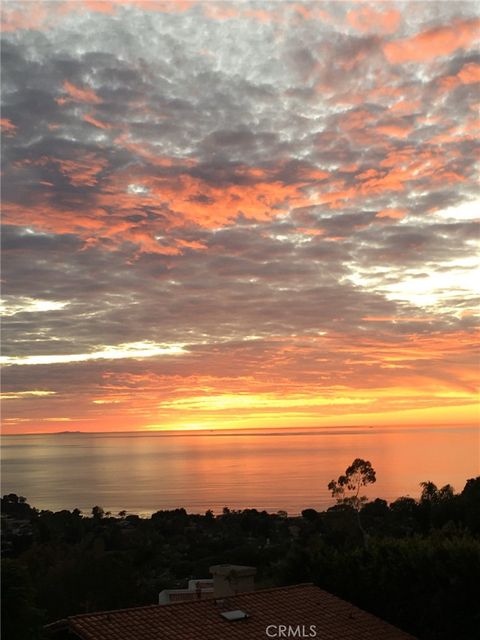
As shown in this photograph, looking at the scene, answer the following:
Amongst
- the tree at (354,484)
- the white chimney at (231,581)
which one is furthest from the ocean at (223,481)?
the white chimney at (231,581)

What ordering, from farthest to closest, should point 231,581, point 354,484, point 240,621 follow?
point 354,484 → point 231,581 → point 240,621

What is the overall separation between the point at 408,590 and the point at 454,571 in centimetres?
144

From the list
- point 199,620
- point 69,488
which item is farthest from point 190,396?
point 199,620

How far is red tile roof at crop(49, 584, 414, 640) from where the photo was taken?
46.8ft

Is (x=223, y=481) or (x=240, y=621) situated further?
(x=223, y=481)

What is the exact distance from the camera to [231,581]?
19359 millimetres

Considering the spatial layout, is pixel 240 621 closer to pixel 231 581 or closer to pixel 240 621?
pixel 240 621

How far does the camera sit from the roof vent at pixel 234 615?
1534cm

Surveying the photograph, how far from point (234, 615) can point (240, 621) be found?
0.61 ft

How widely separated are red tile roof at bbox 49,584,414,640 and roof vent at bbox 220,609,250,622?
8cm

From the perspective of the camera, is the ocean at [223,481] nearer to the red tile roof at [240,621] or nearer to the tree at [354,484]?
the tree at [354,484]

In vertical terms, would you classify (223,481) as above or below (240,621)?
above

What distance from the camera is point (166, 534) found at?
57438mm

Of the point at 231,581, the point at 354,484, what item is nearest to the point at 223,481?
the point at 354,484
